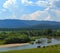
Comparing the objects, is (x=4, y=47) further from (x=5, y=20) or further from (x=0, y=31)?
(x=5, y=20)

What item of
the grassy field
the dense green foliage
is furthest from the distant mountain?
the grassy field

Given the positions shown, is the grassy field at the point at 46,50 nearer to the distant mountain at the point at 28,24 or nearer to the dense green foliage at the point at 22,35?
the dense green foliage at the point at 22,35

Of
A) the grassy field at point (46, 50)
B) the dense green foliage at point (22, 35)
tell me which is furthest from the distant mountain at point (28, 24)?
the grassy field at point (46, 50)

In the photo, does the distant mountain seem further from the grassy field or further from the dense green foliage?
the grassy field

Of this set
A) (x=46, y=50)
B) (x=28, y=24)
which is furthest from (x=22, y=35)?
(x=46, y=50)

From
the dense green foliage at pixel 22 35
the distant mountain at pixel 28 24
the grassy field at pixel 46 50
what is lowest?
the grassy field at pixel 46 50
